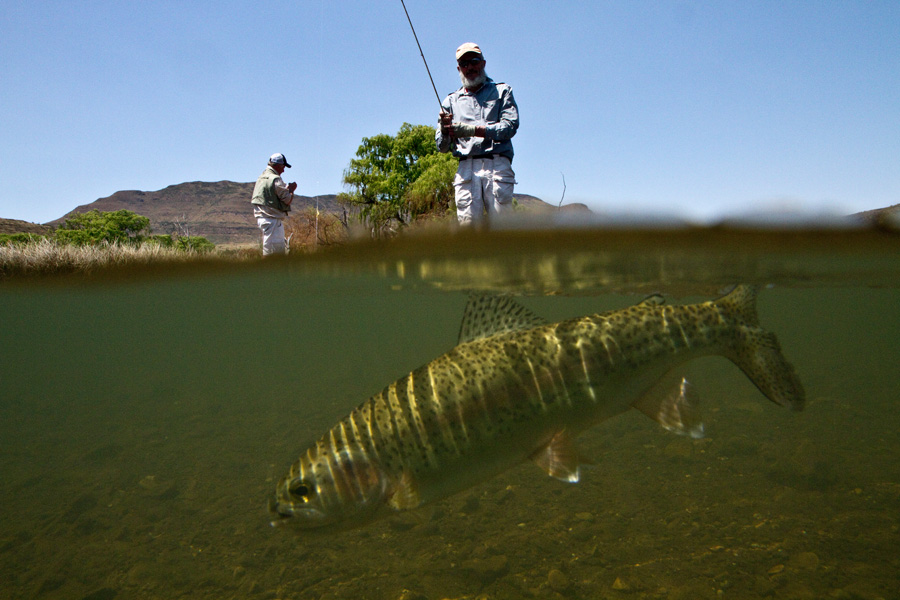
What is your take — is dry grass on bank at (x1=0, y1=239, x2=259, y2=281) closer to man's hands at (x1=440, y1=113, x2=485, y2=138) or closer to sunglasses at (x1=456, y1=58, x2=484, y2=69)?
man's hands at (x1=440, y1=113, x2=485, y2=138)

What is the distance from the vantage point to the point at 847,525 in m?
5.95

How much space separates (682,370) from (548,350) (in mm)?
873

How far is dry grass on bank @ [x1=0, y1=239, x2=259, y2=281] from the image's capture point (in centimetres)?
1433

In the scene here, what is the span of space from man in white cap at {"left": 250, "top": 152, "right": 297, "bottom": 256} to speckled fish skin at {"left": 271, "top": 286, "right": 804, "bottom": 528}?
826cm

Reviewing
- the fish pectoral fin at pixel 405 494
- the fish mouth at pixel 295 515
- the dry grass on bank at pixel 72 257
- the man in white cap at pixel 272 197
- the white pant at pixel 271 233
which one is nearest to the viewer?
the fish pectoral fin at pixel 405 494

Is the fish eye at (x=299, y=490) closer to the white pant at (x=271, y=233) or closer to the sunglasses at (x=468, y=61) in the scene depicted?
the sunglasses at (x=468, y=61)

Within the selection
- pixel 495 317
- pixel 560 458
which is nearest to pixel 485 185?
pixel 495 317

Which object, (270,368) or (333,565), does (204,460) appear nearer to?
(333,565)

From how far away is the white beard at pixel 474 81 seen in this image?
792 cm

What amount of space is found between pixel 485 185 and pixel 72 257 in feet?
44.7

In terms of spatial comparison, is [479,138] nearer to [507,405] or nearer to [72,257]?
[507,405]

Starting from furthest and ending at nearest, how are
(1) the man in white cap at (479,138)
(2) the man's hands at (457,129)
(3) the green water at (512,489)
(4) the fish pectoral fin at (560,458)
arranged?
(1) the man in white cap at (479,138), (2) the man's hands at (457,129), (3) the green water at (512,489), (4) the fish pectoral fin at (560,458)

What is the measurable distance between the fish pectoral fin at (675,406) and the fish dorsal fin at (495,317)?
84cm

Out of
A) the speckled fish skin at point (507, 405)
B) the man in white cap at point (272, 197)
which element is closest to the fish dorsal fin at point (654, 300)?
the speckled fish skin at point (507, 405)
